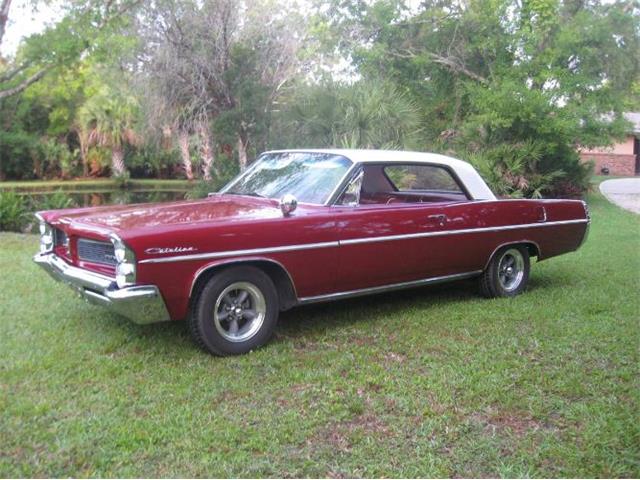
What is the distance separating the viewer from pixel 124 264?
4012 mm

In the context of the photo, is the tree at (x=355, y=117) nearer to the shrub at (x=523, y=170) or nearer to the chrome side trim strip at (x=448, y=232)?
the shrub at (x=523, y=170)

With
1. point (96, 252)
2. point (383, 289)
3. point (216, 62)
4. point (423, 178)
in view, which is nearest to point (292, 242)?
point (383, 289)

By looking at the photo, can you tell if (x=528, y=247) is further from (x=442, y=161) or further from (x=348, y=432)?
(x=348, y=432)

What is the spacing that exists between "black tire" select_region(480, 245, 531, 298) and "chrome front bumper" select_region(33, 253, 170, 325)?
11.2ft

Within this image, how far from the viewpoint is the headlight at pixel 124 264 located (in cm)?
398

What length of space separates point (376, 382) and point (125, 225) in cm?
201

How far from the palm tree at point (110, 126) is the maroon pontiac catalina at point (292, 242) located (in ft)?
90.0

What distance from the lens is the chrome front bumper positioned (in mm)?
4000

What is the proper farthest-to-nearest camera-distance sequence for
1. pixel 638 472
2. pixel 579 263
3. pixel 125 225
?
pixel 579 263 → pixel 125 225 → pixel 638 472

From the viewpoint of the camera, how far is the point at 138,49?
1691cm

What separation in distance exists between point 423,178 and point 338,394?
3263 mm

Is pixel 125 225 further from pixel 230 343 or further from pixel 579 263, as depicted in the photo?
pixel 579 263

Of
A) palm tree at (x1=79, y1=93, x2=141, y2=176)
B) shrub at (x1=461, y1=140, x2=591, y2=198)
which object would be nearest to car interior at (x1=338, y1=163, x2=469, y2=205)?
shrub at (x1=461, y1=140, x2=591, y2=198)

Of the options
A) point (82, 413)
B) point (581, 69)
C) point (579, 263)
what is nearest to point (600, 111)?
point (581, 69)
